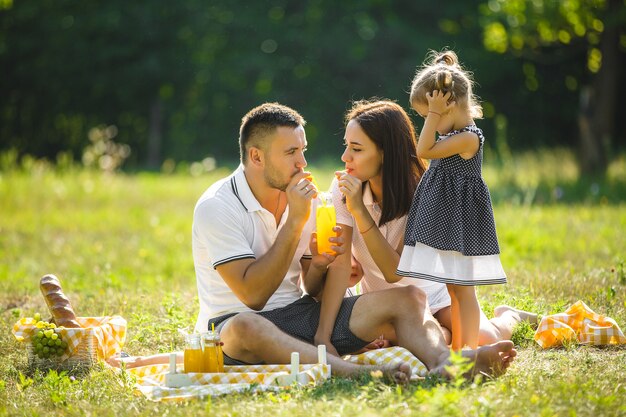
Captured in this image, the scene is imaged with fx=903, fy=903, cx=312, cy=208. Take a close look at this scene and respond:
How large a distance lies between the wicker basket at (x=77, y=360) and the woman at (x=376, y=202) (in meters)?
1.25

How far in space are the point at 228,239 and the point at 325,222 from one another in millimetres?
512

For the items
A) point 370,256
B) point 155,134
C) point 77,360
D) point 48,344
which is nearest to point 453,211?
point 370,256

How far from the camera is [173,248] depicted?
32.0 ft

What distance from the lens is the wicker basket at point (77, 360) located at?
4906mm

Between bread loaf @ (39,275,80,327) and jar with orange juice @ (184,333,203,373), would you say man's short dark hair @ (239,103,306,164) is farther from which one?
bread loaf @ (39,275,80,327)

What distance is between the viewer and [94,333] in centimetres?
498

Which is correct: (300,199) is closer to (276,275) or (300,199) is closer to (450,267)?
(276,275)

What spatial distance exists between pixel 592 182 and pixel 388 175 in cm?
891

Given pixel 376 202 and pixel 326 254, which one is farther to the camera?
pixel 376 202

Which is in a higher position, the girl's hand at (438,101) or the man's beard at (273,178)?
the girl's hand at (438,101)

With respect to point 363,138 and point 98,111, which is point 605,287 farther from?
point 98,111

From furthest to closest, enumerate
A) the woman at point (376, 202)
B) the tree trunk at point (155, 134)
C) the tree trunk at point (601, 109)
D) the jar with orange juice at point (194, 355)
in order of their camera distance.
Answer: the tree trunk at point (155, 134)
the tree trunk at point (601, 109)
the woman at point (376, 202)
the jar with orange juice at point (194, 355)

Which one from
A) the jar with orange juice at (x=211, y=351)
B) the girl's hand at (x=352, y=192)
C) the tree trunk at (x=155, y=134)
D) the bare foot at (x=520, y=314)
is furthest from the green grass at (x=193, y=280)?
the tree trunk at (x=155, y=134)

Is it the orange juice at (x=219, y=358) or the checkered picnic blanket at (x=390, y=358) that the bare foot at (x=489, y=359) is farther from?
the orange juice at (x=219, y=358)
